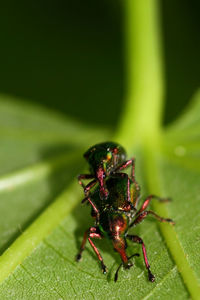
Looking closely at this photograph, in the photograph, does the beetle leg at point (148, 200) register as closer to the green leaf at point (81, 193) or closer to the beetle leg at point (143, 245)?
the green leaf at point (81, 193)

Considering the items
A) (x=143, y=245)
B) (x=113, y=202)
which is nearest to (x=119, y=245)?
(x=143, y=245)

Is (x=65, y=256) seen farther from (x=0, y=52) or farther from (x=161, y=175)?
(x=0, y=52)

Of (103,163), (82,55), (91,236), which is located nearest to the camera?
(91,236)

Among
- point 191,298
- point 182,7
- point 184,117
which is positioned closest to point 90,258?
point 191,298

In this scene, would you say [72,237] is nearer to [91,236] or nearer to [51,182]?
[91,236]

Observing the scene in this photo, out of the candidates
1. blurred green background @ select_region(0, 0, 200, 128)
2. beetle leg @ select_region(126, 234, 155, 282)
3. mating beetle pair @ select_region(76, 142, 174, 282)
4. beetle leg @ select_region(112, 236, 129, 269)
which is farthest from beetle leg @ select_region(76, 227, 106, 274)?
blurred green background @ select_region(0, 0, 200, 128)

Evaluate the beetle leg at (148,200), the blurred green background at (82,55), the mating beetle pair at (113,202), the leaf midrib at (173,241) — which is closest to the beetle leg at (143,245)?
the mating beetle pair at (113,202)

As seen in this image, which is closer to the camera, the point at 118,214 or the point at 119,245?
the point at 119,245
